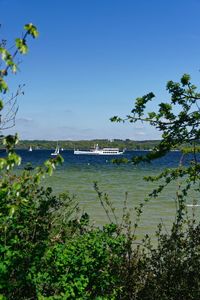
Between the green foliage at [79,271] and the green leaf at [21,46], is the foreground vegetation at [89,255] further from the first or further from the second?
the green leaf at [21,46]

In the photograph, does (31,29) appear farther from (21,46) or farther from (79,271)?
(79,271)

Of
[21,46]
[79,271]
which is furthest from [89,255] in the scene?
[21,46]

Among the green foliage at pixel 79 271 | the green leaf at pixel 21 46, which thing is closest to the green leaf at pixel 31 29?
the green leaf at pixel 21 46

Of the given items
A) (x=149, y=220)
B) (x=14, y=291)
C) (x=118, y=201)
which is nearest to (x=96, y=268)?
(x=14, y=291)

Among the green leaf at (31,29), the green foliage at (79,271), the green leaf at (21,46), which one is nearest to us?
the green leaf at (21,46)

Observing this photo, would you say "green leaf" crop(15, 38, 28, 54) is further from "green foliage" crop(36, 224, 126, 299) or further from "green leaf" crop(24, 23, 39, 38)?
"green foliage" crop(36, 224, 126, 299)

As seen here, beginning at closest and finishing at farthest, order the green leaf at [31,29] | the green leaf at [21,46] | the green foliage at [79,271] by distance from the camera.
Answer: the green leaf at [21,46]
the green leaf at [31,29]
the green foliage at [79,271]

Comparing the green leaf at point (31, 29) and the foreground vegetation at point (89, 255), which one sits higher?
the green leaf at point (31, 29)

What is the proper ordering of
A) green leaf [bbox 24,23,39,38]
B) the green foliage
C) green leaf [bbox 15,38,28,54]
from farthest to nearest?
the green foliage < green leaf [bbox 24,23,39,38] < green leaf [bbox 15,38,28,54]

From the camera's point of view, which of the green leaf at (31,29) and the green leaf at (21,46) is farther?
the green leaf at (31,29)

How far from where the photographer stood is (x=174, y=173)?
306 inches

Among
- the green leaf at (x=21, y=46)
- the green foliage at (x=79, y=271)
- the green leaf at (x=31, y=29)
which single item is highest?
the green leaf at (x=31, y=29)

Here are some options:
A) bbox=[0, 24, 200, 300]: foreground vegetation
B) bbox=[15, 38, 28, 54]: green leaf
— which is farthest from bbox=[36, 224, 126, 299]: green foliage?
bbox=[15, 38, 28, 54]: green leaf

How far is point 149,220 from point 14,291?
16.3 metres
